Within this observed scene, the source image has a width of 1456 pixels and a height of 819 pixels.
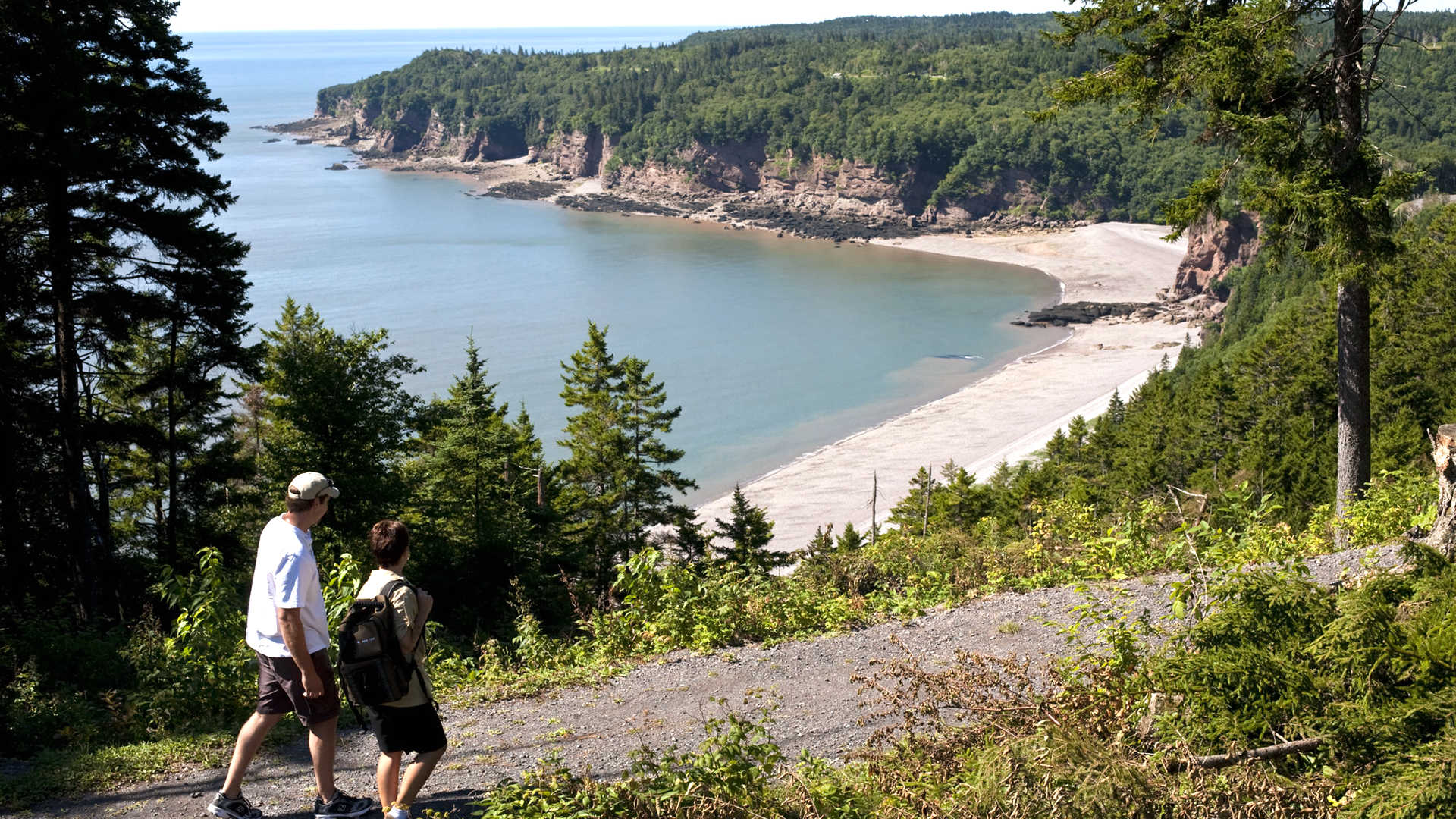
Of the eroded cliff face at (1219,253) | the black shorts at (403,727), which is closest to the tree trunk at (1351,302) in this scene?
the black shorts at (403,727)

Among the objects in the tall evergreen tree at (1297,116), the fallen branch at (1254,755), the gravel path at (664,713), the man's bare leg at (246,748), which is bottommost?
the gravel path at (664,713)

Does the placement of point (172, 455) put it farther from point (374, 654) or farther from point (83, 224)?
point (374, 654)

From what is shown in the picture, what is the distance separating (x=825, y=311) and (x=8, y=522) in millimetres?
58113

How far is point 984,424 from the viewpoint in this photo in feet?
142

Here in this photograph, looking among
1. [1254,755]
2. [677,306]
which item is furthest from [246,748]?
[677,306]

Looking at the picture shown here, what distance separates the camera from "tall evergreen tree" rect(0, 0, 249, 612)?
10094mm

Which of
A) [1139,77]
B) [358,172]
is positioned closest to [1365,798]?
[1139,77]

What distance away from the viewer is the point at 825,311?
66188mm

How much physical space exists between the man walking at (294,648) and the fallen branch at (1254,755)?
3234mm

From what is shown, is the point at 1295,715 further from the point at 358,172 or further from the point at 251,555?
the point at 358,172

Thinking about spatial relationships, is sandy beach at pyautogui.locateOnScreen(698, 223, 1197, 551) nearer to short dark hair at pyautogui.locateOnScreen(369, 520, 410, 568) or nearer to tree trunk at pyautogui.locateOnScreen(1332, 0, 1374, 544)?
tree trunk at pyautogui.locateOnScreen(1332, 0, 1374, 544)

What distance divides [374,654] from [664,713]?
2158mm

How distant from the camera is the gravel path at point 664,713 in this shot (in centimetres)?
464

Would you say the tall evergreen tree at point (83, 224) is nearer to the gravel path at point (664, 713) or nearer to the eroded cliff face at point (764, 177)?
the gravel path at point (664, 713)
